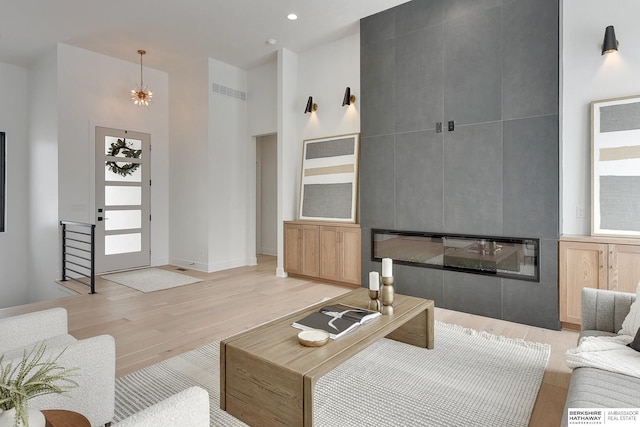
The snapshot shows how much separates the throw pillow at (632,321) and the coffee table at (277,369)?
1.23 meters

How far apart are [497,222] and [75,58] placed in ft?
20.3

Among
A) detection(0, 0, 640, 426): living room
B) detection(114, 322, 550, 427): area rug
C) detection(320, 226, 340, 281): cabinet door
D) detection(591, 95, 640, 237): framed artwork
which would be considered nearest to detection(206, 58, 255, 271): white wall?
detection(0, 0, 640, 426): living room

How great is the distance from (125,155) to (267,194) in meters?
2.82

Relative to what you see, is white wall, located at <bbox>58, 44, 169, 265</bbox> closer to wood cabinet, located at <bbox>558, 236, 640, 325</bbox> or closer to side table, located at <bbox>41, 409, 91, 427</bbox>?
side table, located at <bbox>41, 409, 91, 427</bbox>

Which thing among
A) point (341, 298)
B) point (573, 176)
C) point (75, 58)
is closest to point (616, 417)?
point (341, 298)

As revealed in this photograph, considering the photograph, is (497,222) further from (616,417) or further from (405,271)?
(616,417)

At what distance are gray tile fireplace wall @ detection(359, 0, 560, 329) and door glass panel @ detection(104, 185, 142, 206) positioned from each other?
3952 millimetres

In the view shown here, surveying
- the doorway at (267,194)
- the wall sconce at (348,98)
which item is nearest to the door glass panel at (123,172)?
the doorway at (267,194)

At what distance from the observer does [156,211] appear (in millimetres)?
6480

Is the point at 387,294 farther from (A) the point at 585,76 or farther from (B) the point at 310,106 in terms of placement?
(B) the point at 310,106

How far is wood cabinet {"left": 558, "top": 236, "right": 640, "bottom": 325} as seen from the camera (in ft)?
9.82

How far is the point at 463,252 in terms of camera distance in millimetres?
3895

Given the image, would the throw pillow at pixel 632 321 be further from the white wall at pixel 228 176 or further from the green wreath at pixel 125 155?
the green wreath at pixel 125 155

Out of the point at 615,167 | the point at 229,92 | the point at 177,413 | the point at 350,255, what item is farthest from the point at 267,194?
the point at 177,413
